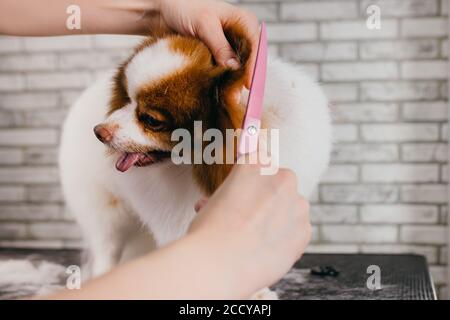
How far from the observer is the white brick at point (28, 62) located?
169 centimetres

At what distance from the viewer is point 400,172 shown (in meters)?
1.63

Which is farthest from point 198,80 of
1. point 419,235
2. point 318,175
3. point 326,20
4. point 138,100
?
point 419,235

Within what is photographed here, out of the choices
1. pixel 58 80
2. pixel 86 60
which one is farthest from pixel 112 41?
pixel 58 80

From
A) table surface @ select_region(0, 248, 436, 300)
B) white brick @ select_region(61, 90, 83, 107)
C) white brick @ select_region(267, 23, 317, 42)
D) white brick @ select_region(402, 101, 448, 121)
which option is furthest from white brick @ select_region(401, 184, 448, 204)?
white brick @ select_region(61, 90, 83, 107)

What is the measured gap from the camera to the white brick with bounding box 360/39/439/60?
1.56m

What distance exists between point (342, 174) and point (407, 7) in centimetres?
51

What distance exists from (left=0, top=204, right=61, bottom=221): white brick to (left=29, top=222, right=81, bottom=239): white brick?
24 mm

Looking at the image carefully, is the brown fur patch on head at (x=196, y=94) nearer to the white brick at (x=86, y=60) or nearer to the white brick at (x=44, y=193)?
the white brick at (x=86, y=60)

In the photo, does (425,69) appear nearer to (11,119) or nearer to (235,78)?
(235,78)

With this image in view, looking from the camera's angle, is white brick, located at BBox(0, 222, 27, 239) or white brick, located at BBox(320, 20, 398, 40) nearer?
white brick, located at BBox(320, 20, 398, 40)

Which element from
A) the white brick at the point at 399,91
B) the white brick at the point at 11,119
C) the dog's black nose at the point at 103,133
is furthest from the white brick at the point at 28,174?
the dog's black nose at the point at 103,133

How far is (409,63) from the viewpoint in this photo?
157 centimetres

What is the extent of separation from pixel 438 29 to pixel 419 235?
24.0 inches

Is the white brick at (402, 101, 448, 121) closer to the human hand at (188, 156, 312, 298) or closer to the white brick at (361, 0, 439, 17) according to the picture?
the white brick at (361, 0, 439, 17)
